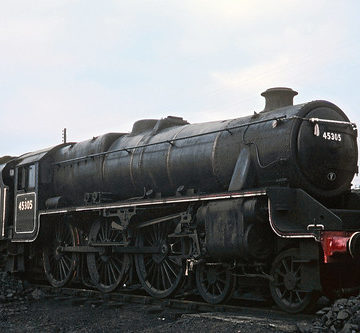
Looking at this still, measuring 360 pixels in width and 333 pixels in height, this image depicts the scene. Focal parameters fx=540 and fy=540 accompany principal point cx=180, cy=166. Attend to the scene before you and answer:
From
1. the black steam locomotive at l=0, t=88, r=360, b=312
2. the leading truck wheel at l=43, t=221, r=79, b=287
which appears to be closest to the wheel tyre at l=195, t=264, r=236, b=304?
the black steam locomotive at l=0, t=88, r=360, b=312

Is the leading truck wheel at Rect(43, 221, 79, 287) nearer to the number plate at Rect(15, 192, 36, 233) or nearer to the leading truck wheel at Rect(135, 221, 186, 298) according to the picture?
the number plate at Rect(15, 192, 36, 233)

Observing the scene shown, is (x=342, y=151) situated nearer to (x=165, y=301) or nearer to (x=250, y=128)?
(x=250, y=128)

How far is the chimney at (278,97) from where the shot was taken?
904cm

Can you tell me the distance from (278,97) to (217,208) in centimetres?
225

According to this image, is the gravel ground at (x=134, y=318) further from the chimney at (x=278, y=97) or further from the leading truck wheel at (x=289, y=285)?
the chimney at (x=278, y=97)

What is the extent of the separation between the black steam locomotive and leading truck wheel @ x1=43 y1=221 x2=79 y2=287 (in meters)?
0.04

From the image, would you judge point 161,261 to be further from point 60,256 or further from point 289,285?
Answer: point 60,256

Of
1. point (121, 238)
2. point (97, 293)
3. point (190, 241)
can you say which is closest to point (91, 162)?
point (121, 238)

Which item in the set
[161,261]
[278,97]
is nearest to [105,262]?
[161,261]

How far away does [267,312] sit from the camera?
25.4 ft

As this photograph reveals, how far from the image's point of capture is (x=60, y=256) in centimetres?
1223

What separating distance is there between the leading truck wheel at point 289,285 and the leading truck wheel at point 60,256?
534 centimetres

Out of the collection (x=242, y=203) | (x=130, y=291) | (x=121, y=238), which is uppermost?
(x=242, y=203)

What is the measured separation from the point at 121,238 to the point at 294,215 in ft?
14.6
